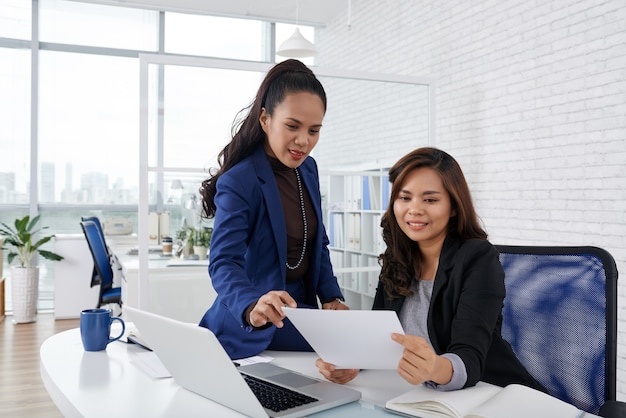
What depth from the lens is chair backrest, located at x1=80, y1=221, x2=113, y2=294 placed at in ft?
14.7

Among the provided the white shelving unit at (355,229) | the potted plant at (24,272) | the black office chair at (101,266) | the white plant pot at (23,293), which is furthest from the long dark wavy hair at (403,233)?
the white plant pot at (23,293)

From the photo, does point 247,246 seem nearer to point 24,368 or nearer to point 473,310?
point 473,310

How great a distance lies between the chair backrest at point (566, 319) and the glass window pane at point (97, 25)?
6.07 m

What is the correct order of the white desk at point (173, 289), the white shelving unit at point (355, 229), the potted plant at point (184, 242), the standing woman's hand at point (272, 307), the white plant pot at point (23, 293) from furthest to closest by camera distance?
the white plant pot at point (23, 293), the white shelving unit at point (355, 229), the potted plant at point (184, 242), the white desk at point (173, 289), the standing woman's hand at point (272, 307)

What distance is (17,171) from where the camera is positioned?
20.4 feet

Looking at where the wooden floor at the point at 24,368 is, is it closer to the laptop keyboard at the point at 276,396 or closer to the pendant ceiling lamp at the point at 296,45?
the laptop keyboard at the point at 276,396

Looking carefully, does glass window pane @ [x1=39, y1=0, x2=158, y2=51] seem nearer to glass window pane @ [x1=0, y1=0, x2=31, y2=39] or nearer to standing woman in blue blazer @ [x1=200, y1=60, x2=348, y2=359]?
glass window pane @ [x1=0, y1=0, x2=31, y2=39]

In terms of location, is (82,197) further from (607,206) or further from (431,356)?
(431,356)

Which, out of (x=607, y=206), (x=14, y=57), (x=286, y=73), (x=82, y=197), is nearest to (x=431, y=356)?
(x=286, y=73)

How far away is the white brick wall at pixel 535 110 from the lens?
341cm

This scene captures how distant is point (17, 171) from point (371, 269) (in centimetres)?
421

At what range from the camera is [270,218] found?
4.64 ft

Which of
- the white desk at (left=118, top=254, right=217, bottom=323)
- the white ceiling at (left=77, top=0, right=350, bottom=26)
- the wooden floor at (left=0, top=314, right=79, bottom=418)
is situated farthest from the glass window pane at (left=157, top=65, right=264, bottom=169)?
the white ceiling at (left=77, top=0, right=350, bottom=26)

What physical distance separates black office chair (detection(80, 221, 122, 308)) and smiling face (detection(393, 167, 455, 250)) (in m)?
3.60
